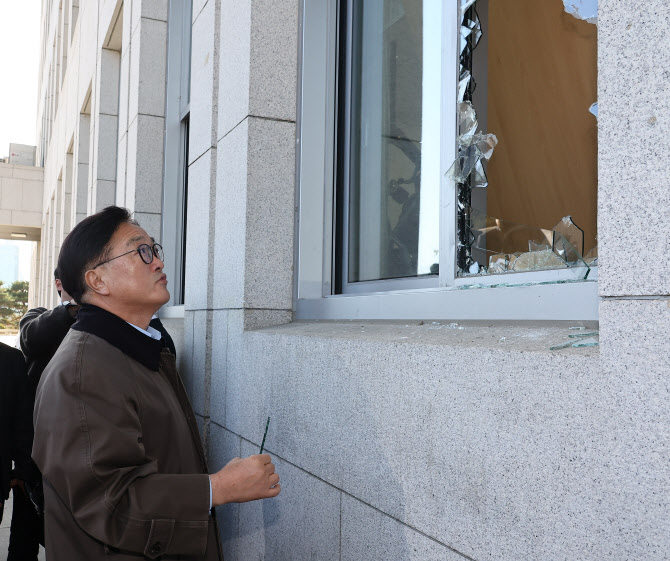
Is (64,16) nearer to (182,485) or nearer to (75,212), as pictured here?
(75,212)

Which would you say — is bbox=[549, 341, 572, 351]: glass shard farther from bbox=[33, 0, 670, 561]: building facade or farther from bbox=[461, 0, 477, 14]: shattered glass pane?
bbox=[461, 0, 477, 14]: shattered glass pane

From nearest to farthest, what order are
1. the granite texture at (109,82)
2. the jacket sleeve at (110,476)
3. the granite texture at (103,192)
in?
the jacket sleeve at (110,476) < the granite texture at (103,192) < the granite texture at (109,82)

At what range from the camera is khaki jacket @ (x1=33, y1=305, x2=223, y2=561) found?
5.85 ft

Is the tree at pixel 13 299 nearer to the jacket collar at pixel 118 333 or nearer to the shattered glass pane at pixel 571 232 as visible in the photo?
the jacket collar at pixel 118 333

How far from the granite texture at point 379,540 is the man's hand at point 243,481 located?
0.39 meters

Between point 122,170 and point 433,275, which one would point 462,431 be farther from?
point 122,170

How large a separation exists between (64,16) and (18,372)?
54.2ft

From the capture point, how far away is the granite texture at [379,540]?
189 cm

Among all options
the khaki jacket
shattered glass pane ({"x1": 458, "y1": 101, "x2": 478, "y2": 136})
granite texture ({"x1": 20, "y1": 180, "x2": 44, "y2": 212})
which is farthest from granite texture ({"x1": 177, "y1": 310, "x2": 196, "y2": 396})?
granite texture ({"x1": 20, "y1": 180, "x2": 44, "y2": 212})

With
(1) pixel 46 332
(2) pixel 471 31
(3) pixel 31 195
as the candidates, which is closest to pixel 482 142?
Answer: (2) pixel 471 31

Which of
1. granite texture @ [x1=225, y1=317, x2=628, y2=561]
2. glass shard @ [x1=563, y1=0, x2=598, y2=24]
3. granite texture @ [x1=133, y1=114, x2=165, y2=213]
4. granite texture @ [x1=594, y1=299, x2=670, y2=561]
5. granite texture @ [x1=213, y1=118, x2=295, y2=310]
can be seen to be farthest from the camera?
granite texture @ [x1=133, y1=114, x2=165, y2=213]

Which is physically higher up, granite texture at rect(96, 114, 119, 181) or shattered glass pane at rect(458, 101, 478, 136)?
granite texture at rect(96, 114, 119, 181)

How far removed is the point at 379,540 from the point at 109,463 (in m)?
Answer: 0.95

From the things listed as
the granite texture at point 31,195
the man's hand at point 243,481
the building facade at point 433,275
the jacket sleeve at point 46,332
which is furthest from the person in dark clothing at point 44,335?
the granite texture at point 31,195
